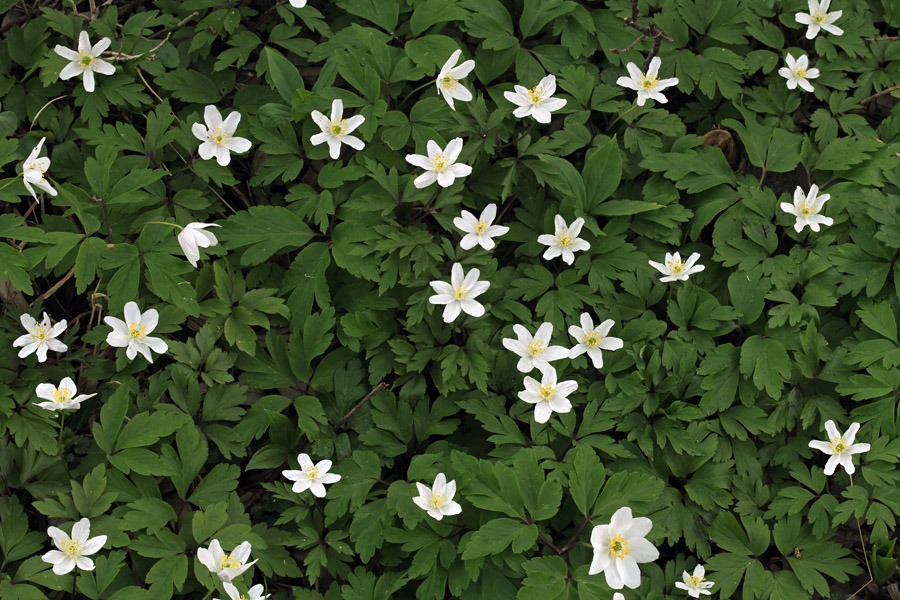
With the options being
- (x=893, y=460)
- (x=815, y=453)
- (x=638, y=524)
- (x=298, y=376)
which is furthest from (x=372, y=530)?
(x=893, y=460)

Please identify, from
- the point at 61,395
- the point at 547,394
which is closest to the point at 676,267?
the point at 547,394

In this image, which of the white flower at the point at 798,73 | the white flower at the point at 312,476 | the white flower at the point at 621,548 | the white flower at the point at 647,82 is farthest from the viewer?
the white flower at the point at 798,73

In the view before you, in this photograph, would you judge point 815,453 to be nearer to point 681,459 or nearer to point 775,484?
point 775,484

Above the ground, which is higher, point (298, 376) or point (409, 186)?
point (409, 186)

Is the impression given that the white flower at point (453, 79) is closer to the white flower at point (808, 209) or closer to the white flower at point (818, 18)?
the white flower at point (808, 209)

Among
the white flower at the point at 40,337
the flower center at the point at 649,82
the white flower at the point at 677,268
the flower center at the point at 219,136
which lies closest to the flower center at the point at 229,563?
the white flower at the point at 40,337

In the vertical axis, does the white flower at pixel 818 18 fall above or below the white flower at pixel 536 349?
above

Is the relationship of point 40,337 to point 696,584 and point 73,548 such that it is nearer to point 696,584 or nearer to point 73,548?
point 73,548
